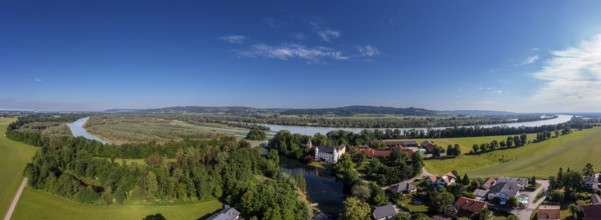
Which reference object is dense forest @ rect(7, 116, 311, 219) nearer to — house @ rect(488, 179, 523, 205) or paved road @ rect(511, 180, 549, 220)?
paved road @ rect(511, 180, 549, 220)

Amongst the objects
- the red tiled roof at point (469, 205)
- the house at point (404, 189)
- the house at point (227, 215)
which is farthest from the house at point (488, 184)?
the house at point (227, 215)

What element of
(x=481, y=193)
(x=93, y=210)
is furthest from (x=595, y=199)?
(x=93, y=210)

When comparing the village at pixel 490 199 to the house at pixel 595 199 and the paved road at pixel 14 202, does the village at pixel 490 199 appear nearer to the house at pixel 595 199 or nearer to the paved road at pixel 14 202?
the house at pixel 595 199

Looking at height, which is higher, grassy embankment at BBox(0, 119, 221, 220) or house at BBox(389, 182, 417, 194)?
house at BBox(389, 182, 417, 194)

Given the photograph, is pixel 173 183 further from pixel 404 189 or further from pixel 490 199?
pixel 490 199

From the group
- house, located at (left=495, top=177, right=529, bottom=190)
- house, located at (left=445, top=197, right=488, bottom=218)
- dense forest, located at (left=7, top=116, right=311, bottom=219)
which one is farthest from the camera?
house, located at (left=495, top=177, right=529, bottom=190)

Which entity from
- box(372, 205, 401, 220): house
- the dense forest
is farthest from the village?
the dense forest

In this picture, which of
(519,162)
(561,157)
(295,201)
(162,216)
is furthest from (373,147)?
(162,216)

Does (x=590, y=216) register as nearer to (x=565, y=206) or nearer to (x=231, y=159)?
(x=565, y=206)
